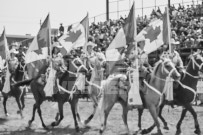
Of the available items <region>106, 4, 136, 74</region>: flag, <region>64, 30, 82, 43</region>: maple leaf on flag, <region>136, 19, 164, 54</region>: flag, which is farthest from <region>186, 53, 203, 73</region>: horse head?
<region>64, 30, 82, 43</region>: maple leaf on flag

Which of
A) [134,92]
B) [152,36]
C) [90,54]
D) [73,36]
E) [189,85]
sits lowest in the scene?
[134,92]

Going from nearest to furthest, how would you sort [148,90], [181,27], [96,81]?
[148,90], [96,81], [181,27]

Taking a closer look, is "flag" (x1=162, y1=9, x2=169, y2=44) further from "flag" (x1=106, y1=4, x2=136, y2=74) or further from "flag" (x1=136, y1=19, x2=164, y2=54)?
"flag" (x1=106, y1=4, x2=136, y2=74)

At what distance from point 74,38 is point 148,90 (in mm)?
4500

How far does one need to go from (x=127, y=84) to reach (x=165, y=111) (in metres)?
5.70

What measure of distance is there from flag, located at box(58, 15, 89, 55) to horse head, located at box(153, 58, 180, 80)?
420cm

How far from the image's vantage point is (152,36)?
12.5 m

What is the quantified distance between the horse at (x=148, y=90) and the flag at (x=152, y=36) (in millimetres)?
883

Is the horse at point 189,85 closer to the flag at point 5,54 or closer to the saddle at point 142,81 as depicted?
the saddle at point 142,81

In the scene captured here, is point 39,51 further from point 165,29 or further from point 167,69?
point 167,69

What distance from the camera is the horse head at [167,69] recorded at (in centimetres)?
1127

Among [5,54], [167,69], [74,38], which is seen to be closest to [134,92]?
[167,69]

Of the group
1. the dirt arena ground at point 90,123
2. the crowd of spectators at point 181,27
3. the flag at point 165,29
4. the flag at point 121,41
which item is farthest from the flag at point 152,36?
the crowd of spectators at point 181,27

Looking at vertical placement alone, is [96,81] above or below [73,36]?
below
